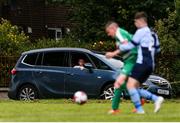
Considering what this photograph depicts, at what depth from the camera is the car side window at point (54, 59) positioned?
20812mm

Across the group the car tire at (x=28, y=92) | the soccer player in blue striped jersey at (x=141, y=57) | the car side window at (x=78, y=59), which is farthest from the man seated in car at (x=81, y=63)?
the soccer player in blue striped jersey at (x=141, y=57)

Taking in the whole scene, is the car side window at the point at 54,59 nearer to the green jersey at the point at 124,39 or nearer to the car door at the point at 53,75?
the car door at the point at 53,75

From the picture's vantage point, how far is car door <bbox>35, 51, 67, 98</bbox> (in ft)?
67.9

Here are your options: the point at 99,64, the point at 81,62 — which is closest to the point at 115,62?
the point at 99,64

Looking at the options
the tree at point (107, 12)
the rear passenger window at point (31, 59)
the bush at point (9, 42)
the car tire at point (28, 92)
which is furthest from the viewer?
the tree at point (107, 12)

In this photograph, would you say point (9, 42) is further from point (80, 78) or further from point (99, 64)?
point (99, 64)

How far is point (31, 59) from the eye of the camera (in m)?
21.2

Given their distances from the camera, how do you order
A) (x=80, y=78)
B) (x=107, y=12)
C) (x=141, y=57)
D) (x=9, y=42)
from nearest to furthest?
1. (x=141, y=57)
2. (x=80, y=78)
3. (x=9, y=42)
4. (x=107, y=12)

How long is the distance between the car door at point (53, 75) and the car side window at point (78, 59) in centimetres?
26

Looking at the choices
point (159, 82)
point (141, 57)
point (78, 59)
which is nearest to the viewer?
point (141, 57)

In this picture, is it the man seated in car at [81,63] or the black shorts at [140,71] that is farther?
the man seated in car at [81,63]

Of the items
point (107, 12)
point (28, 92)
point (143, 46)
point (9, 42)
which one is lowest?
point (28, 92)

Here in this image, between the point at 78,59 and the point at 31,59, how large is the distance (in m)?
1.63

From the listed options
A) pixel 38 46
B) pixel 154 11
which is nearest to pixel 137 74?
pixel 38 46
